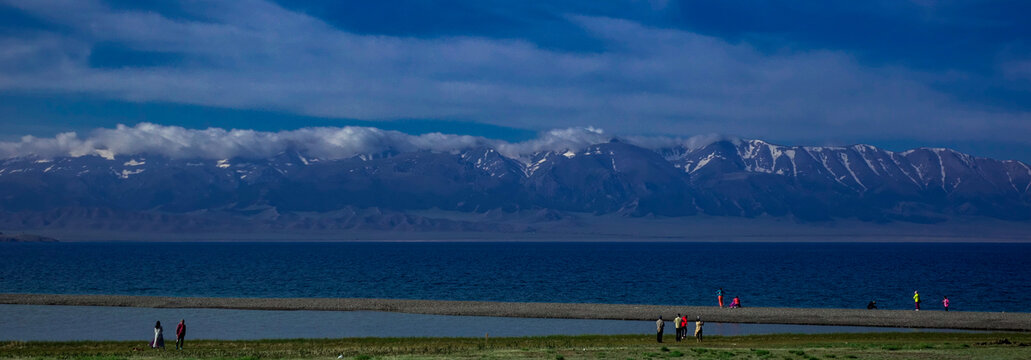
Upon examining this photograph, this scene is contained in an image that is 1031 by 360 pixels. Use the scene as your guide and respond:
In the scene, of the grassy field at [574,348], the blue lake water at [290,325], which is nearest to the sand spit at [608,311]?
the blue lake water at [290,325]

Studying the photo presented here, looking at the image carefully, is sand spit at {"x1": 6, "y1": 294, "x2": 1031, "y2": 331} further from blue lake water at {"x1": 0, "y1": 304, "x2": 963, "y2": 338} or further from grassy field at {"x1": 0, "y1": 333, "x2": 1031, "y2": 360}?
grassy field at {"x1": 0, "y1": 333, "x2": 1031, "y2": 360}

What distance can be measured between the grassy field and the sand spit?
8.98 m

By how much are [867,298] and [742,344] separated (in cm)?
4846

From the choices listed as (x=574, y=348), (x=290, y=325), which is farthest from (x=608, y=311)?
(x=574, y=348)

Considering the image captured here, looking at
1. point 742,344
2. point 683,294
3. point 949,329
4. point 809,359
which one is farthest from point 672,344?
point 683,294

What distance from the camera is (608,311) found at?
231 feet

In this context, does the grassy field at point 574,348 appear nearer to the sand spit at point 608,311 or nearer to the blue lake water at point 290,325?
the blue lake water at point 290,325

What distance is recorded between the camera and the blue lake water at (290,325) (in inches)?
2210

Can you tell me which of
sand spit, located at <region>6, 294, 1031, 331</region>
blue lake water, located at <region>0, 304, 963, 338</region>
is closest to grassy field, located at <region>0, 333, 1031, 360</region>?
blue lake water, located at <region>0, 304, 963, 338</region>

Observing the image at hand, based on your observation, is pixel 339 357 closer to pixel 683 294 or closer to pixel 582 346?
pixel 582 346

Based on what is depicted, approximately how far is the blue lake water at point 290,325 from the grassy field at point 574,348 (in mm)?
4978

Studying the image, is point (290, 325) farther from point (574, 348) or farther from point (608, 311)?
point (574, 348)

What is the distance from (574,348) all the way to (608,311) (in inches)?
1080

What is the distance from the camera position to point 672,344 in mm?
47562
